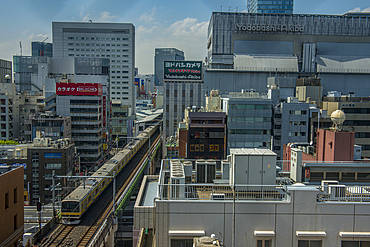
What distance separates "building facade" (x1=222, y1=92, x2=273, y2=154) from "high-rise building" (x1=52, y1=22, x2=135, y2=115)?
87.4 metres

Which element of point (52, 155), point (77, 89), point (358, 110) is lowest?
point (52, 155)

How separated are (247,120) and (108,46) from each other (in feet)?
330

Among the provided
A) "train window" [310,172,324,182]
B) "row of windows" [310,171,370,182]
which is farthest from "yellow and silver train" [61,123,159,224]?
"row of windows" [310,171,370,182]

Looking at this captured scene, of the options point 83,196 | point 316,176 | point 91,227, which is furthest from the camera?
point 83,196

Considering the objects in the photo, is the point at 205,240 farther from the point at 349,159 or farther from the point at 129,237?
the point at 129,237

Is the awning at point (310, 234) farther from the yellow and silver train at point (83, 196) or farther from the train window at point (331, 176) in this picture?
the yellow and silver train at point (83, 196)

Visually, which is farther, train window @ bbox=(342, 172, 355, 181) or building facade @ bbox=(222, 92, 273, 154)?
building facade @ bbox=(222, 92, 273, 154)

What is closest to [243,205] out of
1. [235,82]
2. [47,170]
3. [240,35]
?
[47,170]

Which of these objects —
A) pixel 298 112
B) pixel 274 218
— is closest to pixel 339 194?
pixel 274 218

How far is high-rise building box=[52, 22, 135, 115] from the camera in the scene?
438 feet

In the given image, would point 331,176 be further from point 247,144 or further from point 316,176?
point 247,144

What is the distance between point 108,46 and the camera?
449 feet

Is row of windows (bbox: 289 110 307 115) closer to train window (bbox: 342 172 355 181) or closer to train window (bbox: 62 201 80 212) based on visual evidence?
train window (bbox: 62 201 80 212)

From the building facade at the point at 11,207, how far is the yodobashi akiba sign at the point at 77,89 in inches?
1826
